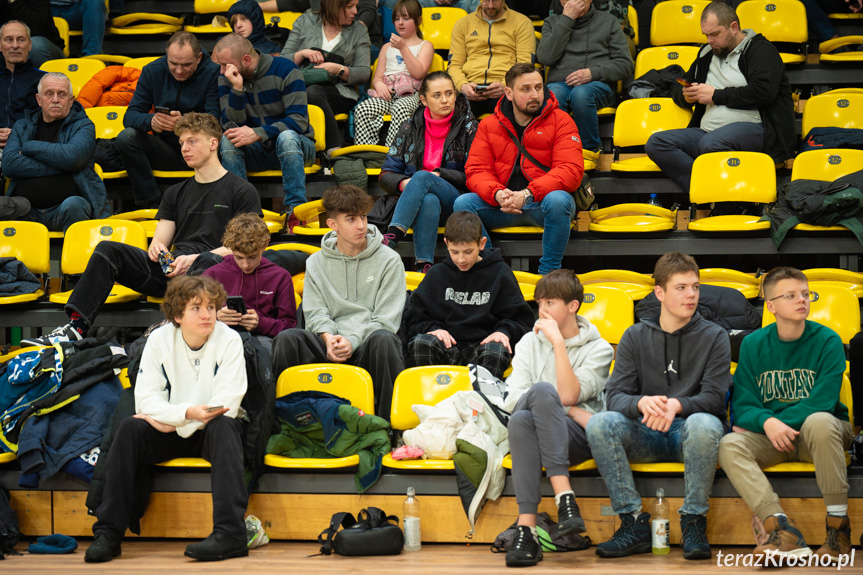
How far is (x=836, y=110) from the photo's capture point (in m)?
5.84

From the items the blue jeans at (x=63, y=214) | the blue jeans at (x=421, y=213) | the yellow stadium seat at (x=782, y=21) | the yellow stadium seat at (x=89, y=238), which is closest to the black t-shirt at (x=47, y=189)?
the blue jeans at (x=63, y=214)

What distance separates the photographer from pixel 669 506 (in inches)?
136

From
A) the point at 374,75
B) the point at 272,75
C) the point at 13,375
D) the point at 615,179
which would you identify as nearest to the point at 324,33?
the point at 374,75

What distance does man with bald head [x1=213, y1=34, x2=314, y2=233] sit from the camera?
571 cm

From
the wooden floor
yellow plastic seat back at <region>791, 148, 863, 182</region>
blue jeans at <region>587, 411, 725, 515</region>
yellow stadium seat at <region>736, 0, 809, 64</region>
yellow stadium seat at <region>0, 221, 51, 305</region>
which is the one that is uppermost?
yellow stadium seat at <region>736, 0, 809, 64</region>

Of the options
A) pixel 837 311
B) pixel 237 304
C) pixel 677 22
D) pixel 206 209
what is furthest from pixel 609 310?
pixel 677 22

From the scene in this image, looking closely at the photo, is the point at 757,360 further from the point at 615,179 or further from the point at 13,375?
the point at 13,375

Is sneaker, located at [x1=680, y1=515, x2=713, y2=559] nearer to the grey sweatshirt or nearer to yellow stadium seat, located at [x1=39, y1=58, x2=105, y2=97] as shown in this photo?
the grey sweatshirt

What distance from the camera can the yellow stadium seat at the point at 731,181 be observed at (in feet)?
17.3

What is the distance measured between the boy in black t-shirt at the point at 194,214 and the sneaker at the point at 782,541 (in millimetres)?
2842

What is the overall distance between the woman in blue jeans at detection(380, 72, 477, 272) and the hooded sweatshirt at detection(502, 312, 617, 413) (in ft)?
5.43

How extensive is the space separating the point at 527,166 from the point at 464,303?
127 centimetres

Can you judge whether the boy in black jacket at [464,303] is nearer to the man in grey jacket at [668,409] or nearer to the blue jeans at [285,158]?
the man in grey jacket at [668,409]

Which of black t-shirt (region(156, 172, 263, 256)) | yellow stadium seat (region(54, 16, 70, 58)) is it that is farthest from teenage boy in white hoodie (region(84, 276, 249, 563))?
yellow stadium seat (region(54, 16, 70, 58))
